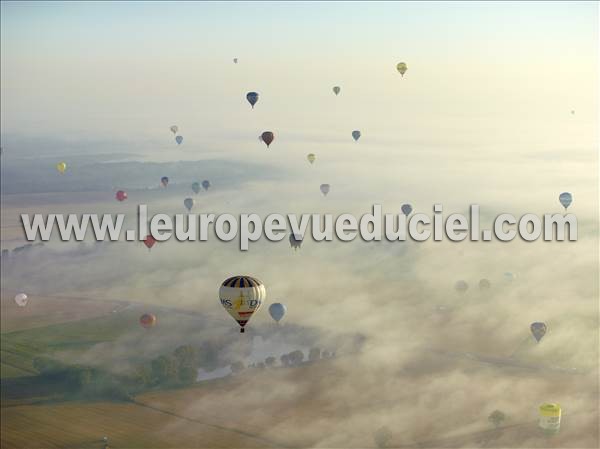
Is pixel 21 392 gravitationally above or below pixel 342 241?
below

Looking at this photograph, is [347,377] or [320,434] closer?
[320,434]

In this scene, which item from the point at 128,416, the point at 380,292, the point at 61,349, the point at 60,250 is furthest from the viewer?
the point at 60,250

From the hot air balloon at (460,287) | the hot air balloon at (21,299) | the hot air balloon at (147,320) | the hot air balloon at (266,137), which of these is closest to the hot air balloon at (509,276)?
the hot air balloon at (460,287)

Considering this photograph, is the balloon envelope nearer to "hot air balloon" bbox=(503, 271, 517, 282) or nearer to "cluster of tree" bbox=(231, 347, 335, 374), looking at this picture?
"cluster of tree" bbox=(231, 347, 335, 374)

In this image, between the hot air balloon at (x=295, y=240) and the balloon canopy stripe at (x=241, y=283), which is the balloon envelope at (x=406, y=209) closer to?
the hot air balloon at (x=295, y=240)

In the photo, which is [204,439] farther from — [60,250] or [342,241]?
[342,241]

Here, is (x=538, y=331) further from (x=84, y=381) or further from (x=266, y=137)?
(x=84, y=381)

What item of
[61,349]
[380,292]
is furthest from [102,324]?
[380,292]
